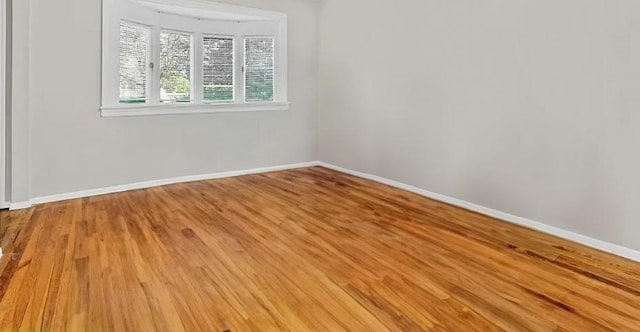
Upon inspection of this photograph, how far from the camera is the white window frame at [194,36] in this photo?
393 cm

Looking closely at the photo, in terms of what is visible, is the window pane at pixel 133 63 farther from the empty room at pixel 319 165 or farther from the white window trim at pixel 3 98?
the white window trim at pixel 3 98

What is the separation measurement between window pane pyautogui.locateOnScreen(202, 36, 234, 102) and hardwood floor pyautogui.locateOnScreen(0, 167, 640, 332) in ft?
6.11

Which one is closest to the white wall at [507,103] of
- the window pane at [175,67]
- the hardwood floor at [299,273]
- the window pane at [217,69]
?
the hardwood floor at [299,273]

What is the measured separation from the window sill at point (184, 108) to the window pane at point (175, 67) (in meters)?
0.21

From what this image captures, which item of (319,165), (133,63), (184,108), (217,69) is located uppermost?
(217,69)

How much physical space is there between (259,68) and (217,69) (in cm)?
56

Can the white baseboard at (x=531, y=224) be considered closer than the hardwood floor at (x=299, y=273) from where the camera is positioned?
No

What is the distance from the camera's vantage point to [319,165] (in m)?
5.67

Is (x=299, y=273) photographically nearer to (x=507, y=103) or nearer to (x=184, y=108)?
(x=507, y=103)

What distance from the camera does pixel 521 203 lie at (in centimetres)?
322

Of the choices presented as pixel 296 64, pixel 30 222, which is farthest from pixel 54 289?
pixel 296 64

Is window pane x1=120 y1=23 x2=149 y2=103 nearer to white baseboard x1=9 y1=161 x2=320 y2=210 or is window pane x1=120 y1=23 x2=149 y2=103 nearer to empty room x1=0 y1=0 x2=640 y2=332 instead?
empty room x1=0 y1=0 x2=640 y2=332

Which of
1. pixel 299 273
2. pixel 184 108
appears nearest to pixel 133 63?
pixel 184 108

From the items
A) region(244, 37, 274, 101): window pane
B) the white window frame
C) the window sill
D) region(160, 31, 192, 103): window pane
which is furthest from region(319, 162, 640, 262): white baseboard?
region(160, 31, 192, 103): window pane
